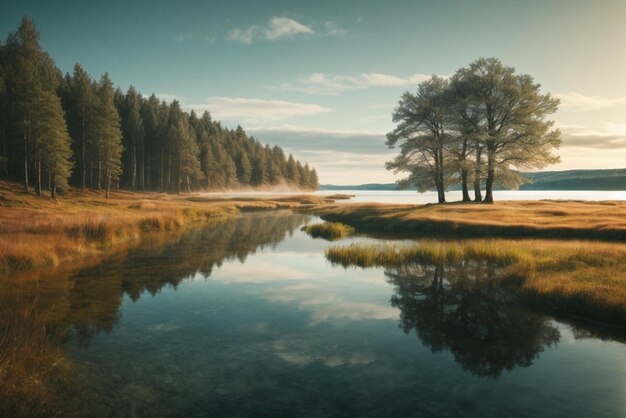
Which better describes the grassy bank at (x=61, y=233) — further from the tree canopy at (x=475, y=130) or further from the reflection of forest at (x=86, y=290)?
the tree canopy at (x=475, y=130)

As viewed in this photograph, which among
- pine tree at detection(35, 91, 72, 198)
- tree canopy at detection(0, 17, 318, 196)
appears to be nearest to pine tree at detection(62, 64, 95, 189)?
tree canopy at detection(0, 17, 318, 196)

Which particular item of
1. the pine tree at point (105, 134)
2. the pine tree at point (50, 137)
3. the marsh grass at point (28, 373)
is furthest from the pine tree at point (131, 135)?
the marsh grass at point (28, 373)

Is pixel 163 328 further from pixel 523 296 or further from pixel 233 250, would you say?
pixel 233 250

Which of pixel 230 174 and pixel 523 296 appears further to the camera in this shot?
pixel 230 174

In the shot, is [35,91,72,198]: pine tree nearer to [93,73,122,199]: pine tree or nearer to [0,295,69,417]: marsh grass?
[93,73,122,199]: pine tree

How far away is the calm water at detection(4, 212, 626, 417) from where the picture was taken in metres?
7.56

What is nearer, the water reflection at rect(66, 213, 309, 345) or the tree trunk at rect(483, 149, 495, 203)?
the water reflection at rect(66, 213, 309, 345)

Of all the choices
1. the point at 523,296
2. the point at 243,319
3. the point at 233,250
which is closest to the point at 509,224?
the point at 523,296

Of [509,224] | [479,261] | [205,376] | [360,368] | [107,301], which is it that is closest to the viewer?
[205,376]

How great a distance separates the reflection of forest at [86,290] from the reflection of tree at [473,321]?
9466mm

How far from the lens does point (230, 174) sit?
4604 inches

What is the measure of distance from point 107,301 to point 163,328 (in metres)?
3.83

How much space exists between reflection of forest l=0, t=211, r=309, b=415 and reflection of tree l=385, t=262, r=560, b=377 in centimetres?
947

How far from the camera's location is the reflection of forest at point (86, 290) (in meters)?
8.88
